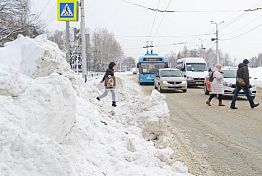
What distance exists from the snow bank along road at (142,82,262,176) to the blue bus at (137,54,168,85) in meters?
18.1

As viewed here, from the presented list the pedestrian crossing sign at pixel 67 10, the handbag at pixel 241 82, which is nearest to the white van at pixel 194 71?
the handbag at pixel 241 82

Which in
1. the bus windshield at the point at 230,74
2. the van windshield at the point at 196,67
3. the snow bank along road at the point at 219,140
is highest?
the van windshield at the point at 196,67

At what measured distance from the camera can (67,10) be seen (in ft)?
38.1

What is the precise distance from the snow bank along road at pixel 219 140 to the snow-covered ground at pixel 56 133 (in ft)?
1.85

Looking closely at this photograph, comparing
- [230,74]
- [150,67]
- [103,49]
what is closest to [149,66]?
[150,67]

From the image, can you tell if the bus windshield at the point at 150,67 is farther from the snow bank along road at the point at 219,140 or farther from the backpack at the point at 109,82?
the snow bank along road at the point at 219,140

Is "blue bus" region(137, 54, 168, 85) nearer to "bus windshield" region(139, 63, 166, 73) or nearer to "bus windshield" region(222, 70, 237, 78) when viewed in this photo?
"bus windshield" region(139, 63, 166, 73)

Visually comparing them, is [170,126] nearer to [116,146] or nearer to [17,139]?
[116,146]

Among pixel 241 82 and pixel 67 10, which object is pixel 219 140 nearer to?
pixel 241 82

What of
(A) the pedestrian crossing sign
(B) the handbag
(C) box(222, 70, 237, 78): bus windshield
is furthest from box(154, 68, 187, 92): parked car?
(A) the pedestrian crossing sign

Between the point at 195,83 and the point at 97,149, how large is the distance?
21.5 metres

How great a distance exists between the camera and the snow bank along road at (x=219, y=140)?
17.5ft

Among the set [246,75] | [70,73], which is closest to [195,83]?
[246,75]

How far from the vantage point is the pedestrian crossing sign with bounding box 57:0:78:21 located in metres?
11.6
